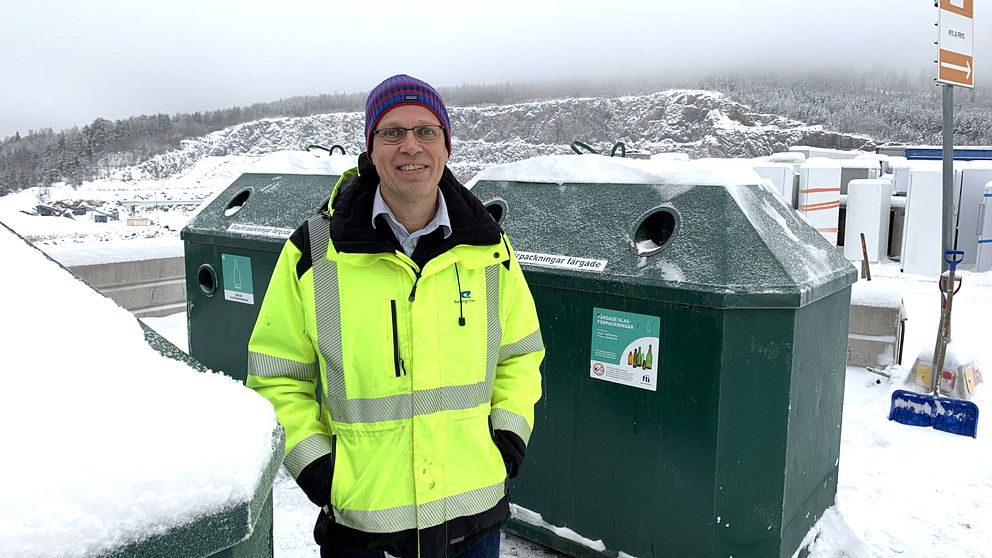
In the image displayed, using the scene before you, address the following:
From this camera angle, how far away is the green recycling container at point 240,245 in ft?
13.2

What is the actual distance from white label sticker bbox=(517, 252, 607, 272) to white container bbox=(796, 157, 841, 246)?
39.5 feet

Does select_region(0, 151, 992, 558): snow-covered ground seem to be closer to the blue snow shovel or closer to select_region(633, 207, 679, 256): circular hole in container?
the blue snow shovel

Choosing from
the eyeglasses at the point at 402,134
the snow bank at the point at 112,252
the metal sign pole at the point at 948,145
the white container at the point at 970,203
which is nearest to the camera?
the eyeglasses at the point at 402,134

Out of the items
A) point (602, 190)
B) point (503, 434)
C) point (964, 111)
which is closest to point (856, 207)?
point (602, 190)

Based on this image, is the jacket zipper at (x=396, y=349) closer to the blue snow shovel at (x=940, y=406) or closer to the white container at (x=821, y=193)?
the blue snow shovel at (x=940, y=406)

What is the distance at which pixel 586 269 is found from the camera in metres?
2.74

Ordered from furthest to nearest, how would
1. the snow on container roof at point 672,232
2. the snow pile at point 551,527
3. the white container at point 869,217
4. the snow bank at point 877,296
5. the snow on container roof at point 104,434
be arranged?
the white container at point 869,217
the snow bank at point 877,296
the snow pile at point 551,527
the snow on container roof at point 672,232
the snow on container roof at point 104,434

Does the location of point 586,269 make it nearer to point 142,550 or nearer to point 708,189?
point 708,189

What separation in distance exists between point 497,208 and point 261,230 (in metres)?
1.58

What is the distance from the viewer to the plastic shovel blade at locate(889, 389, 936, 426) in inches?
182

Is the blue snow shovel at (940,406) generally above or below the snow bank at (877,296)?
below

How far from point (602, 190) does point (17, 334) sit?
2360 millimetres

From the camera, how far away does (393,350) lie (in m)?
1.61

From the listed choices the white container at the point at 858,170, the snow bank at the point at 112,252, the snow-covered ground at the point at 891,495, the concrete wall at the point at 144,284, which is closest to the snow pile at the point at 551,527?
the snow-covered ground at the point at 891,495
